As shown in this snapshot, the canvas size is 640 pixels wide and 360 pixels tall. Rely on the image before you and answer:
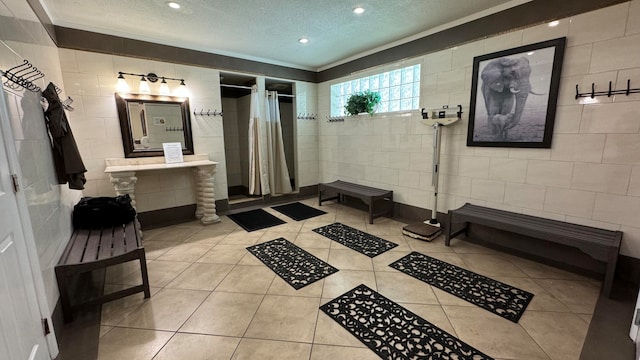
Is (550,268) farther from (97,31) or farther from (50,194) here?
(97,31)

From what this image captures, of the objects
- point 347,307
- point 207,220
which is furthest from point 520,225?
point 207,220

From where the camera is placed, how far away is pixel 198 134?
161 inches

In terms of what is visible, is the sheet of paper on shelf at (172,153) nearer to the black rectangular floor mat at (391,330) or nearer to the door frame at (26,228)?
the door frame at (26,228)

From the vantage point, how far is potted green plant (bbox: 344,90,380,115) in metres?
4.11

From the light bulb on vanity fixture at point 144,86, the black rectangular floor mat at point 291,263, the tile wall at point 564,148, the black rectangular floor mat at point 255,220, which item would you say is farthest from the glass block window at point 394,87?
the light bulb on vanity fixture at point 144,86

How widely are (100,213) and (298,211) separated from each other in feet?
8.81

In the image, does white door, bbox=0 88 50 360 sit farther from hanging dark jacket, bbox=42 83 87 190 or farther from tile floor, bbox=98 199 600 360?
hanging dark jacket, bbox=42 83 87 190

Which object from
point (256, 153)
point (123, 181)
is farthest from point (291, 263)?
point (256, 153)

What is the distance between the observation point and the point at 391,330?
180 cm

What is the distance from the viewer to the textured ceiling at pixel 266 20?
8.75ft

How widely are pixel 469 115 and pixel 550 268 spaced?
1.82 metres

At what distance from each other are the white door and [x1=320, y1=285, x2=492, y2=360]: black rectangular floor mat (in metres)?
1.66

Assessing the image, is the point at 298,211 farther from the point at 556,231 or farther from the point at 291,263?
the point at 556,231

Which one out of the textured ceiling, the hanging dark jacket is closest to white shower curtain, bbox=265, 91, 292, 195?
the textured ceiling
